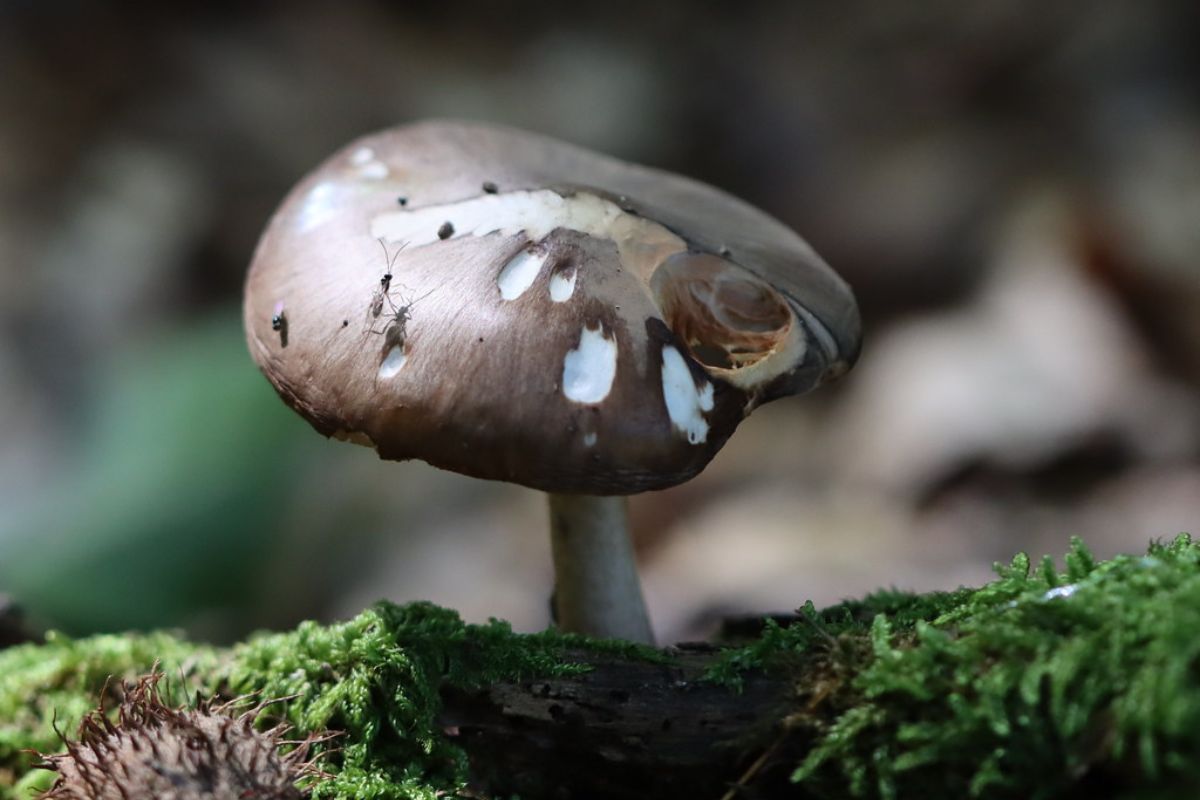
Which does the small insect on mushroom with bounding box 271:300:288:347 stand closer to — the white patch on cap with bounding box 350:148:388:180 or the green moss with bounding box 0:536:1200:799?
the white patch on cap with bounding box 350:148:388:180

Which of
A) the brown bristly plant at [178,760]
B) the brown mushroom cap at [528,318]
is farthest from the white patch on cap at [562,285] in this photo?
the brown bristly plant at [178,760]

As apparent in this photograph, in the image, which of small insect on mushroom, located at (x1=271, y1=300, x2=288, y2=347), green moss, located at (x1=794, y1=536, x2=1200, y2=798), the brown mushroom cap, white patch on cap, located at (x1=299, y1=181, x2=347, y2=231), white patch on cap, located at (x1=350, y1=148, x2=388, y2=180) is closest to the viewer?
green moss, located at (x1=794, y1=536, x2=1200, y2=798)

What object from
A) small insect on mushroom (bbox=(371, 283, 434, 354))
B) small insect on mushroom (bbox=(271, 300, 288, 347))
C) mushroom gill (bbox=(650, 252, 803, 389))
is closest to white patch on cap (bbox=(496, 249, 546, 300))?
small insect on mushroom (bbox=(371, 283, 434, 354))

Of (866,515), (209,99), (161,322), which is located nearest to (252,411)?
(161,322)

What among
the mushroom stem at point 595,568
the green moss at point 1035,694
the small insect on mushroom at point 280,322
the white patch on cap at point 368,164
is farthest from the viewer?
the mushroom stem at point 595,568

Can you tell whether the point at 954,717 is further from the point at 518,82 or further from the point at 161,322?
the point at 518,82

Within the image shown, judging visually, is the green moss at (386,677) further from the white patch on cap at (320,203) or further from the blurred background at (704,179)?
the blurred background at (704,179)

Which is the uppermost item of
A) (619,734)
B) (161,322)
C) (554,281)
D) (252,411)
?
(161,322)
